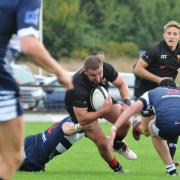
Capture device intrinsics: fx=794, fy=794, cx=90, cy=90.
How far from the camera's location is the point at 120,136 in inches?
423

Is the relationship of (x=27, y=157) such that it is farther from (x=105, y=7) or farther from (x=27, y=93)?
(x=105, y=7)

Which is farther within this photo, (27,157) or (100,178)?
(27,157)

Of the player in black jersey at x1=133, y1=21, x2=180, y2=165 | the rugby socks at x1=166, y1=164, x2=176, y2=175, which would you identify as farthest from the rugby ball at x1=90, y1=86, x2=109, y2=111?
the player in black jersey at x1=133, y1=21, x2=180, y2=165

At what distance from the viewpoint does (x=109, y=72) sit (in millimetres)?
10695

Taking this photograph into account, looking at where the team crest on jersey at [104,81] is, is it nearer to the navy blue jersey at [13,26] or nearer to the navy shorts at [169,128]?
the navy shorts at [169,128]

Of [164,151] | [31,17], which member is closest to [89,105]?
[164,151]

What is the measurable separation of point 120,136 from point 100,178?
144 cm

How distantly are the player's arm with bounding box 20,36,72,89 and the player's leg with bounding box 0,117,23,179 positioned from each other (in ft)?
2.14

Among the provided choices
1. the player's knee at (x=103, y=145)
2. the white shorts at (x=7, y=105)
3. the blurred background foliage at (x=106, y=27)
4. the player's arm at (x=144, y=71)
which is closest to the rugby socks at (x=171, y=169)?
the player's knee at (x=103, y=145)

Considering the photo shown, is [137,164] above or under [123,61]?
above

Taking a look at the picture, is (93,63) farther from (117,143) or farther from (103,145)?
(117,143)

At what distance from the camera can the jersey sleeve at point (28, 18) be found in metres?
5.80

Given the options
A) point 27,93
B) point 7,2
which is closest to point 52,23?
point 27,93

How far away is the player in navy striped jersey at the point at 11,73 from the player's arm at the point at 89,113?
3671 mm
